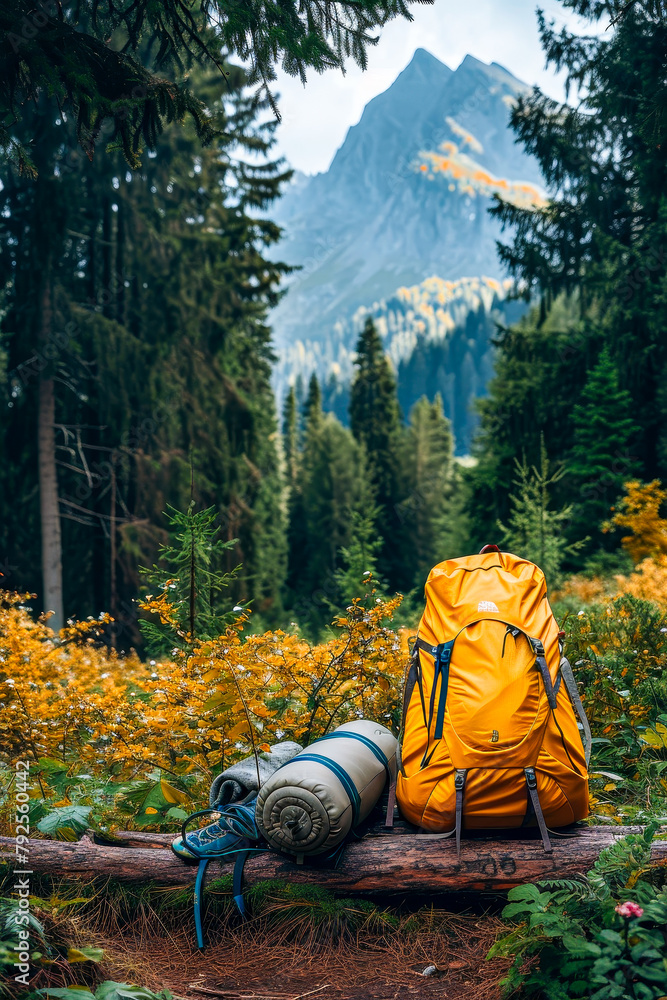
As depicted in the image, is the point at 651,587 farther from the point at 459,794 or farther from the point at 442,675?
the point at 459,794

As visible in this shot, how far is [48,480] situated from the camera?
12.3m

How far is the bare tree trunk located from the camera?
12.2 meters

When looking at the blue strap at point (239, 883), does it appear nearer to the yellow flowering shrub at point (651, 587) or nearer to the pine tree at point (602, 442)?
the yellow flowering shrub at point (651, 587)

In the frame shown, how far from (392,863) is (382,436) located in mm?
36970

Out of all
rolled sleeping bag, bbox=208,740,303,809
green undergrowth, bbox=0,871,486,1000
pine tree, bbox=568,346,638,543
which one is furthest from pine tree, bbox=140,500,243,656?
pine tree, bbox=568,346,638,543

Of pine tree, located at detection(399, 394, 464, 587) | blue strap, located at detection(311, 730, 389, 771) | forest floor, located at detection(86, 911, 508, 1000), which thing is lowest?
forest floor, located at detection(86, 911, 508, 1000)

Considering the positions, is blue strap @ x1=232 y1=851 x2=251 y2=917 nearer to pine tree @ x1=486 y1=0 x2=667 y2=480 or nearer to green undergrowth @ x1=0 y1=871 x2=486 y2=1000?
green undergrowth @ x1=0 y1=871 x2=486 y2=1000

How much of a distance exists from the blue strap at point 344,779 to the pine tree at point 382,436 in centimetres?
3496

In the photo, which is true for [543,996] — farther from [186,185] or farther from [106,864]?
[186,185]

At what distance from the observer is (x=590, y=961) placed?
2.06 metres

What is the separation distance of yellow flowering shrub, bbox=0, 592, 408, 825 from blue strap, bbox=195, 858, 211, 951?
0.62 m

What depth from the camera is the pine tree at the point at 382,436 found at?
38.2m

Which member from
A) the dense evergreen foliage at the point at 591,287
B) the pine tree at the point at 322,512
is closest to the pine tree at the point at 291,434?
the pine tree at the point at 322,512

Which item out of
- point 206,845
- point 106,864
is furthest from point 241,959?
point 106,864
